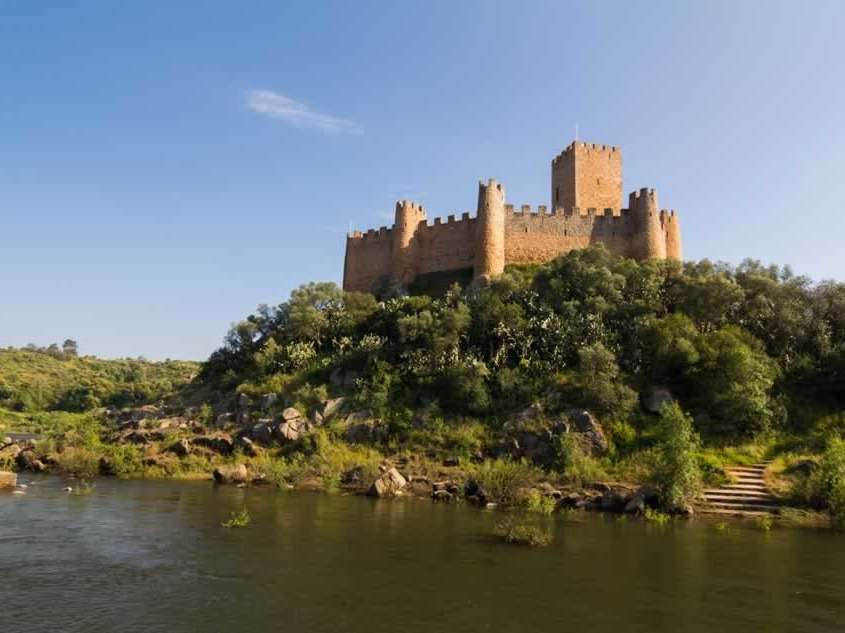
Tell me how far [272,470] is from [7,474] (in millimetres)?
10726

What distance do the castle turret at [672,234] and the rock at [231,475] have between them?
31.4 m

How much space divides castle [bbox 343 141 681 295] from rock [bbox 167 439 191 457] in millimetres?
19272

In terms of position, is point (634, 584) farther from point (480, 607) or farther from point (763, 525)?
point (763, 525)

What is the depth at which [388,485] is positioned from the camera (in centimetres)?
2789

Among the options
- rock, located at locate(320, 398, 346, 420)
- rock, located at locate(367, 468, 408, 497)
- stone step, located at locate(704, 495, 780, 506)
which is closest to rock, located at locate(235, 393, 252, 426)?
rock, located at locate(320, 398, 346, 420)

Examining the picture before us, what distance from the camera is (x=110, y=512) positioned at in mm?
21406

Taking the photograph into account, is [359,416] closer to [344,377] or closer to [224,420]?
[344,377]

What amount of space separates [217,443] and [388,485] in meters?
11.6

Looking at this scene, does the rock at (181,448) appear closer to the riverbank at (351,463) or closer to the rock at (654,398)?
the riverbank at (351,463)

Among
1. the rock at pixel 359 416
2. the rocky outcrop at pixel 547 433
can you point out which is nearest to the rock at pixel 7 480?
the rock at pixel 359 416

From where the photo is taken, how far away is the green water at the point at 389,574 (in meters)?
11.7

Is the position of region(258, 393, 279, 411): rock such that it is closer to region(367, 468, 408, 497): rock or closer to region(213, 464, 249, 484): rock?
region(213, 464, 249, 484): rock

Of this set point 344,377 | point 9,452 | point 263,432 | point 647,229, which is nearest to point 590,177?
point 647,229

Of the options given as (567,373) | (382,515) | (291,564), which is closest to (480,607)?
(291,564)
